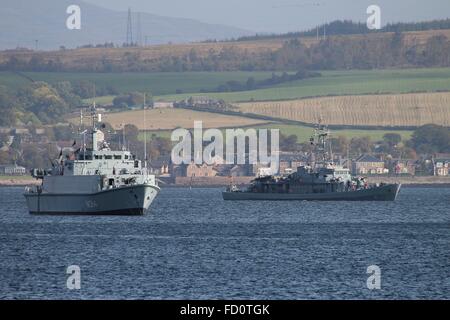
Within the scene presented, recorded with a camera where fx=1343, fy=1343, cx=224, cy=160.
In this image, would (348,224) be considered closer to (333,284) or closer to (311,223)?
(311,223)

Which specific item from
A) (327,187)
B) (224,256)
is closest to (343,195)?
(327,187)

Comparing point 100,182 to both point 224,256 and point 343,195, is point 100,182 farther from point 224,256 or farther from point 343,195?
point 343,195

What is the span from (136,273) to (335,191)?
100 metres

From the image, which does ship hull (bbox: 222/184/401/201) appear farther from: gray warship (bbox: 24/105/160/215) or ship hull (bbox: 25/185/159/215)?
gray warship (bbox: 24/105/160/215)

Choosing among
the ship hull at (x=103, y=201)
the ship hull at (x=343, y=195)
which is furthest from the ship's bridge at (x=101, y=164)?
the ship hull at (x=343, y=195)

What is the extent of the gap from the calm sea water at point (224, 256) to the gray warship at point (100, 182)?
144 centimetres

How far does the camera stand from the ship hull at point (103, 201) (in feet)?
356

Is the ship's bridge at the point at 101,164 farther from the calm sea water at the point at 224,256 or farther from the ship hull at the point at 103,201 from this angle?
the calm sea water at the point at 224,256

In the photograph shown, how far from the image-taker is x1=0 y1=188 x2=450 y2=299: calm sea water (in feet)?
195

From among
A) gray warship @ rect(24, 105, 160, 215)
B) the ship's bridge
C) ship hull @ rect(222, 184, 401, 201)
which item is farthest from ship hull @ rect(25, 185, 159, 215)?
ship hull @ rect(222, 184, 401, 201)

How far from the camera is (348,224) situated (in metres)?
109

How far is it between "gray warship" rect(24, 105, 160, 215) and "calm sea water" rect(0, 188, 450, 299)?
1439 millimetres
